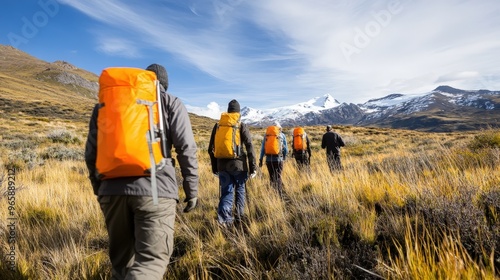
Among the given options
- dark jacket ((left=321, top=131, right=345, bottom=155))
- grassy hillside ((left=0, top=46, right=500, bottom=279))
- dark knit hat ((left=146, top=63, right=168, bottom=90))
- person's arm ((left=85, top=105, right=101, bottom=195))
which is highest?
dark knit hat ((left=146, top=63, right=168, bottom=90))

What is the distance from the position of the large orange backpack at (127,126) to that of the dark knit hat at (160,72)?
0.44 meters

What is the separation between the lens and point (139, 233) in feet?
7.21

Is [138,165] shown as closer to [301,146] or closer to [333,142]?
[301,146]

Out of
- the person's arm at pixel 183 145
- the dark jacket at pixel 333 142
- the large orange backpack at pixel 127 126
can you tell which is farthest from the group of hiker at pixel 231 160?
the dark jacket at pixel 333 142

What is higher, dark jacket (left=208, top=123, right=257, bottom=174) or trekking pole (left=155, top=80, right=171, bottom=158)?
trekking pole (left=155, top=80, right=171, bottom=158)

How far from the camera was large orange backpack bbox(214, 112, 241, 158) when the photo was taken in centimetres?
493

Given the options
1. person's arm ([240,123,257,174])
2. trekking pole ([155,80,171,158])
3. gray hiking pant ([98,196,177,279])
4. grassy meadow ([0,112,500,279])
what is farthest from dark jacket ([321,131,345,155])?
gray hiking pant ([98,196,177,279])

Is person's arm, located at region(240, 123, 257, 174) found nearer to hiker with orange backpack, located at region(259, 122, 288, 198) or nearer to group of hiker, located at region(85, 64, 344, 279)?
hiker with orange backpack, located at region(259, 122, 288, 198)

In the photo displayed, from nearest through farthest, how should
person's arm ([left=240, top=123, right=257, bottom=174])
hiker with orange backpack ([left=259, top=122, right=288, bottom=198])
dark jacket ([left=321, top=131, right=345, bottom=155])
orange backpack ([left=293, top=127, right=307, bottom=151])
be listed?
person's arm ([left=240, top=123, right=257, bottom=174]) < hiker with orange backpack ([left=259, top=122, right=288, bottom=198]) < orange backpack ([left=293, top=127, right=307, bottom=151]) < dark jacket ([left=321, top=131, right=345, bottom=155])

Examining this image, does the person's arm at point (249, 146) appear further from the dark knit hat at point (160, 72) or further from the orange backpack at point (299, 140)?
the orange backpack at point (299, 140)

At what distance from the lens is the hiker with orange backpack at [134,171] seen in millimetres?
2127

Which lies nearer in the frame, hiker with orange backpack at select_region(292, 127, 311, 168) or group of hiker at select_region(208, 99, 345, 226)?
group of hiker at select_region(208, 99, 345, 226)

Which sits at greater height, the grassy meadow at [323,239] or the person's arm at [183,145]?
the person's arm at [183,145]

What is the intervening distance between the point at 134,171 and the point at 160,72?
1.11m
